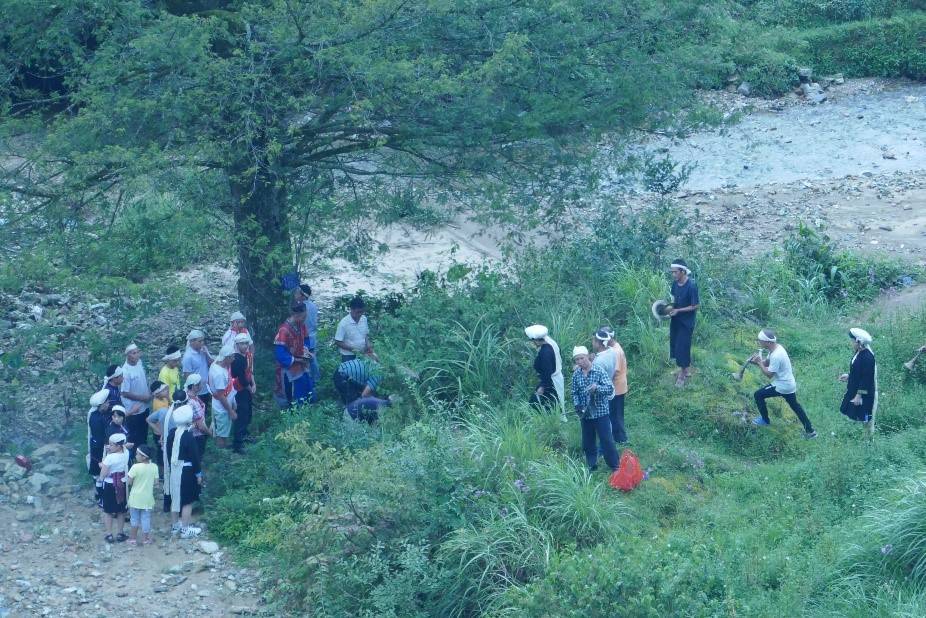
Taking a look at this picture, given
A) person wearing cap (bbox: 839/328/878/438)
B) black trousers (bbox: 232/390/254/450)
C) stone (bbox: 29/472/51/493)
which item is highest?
person wearing cap (bbox: 839/328/878/438)

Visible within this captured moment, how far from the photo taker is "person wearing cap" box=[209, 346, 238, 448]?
9.83 metres

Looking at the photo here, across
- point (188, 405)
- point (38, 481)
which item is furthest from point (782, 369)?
point (38, 481)

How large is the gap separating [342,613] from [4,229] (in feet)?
17.6

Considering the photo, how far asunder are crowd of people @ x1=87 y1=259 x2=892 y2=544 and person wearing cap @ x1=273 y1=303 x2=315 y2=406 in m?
0.01

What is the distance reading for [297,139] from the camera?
11.1 m

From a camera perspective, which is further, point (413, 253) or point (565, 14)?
point (413, 253)

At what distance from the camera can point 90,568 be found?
8.70 meters

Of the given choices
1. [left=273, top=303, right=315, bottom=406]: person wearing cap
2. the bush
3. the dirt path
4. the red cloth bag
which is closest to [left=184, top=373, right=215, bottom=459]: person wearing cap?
the dirt path

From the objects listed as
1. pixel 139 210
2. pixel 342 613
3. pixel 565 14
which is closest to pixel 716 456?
pixel 342 613

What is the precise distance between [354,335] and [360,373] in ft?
2.03

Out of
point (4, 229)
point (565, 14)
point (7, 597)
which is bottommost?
point (7, 597)

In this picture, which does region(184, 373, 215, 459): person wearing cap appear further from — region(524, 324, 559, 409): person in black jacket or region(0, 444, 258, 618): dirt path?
region(524, 324, 559, 409): person in black jacket

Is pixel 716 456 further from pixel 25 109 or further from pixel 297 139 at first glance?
pixel 25 109

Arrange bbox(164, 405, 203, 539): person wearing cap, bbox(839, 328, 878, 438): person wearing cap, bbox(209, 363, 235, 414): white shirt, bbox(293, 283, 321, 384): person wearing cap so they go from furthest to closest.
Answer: bbox(293, 283, 321, 384): person wearing cap < bbox(209, 363, 235, 414): white shirt < bbox(839, 328, 878, 438): person wearing cap < bbox(164, 405, 203, 539): person wearing cap
